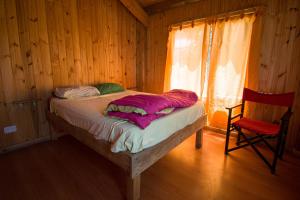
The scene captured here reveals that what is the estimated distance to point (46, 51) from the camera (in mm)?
2520

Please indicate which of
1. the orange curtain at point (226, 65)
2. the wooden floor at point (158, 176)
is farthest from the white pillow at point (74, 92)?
the orange curtain at point (226, 65)

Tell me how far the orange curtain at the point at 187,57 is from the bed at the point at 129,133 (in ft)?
3.56

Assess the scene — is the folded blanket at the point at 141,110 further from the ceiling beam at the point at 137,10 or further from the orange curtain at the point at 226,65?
the ceiling beam at the point at 137,10

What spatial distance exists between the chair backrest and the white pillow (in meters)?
2.42

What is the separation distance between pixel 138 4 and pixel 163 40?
978 millimetres

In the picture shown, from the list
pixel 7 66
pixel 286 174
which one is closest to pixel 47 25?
pixel 7 66

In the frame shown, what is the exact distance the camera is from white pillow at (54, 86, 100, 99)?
95.0 inches

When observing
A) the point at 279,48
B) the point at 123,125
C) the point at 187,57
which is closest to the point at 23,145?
the point at 123,125

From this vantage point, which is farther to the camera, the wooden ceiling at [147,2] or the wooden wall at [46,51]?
the wooden ceiling at [147,2]

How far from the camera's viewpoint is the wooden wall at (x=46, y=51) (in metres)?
2.22

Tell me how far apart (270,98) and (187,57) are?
5.23 ft

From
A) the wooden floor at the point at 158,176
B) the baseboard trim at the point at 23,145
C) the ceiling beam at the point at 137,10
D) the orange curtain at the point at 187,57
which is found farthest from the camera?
the ceiling beam at the point at 137,10

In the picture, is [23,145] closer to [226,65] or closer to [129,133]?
[129,133]

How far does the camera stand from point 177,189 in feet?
5.37
